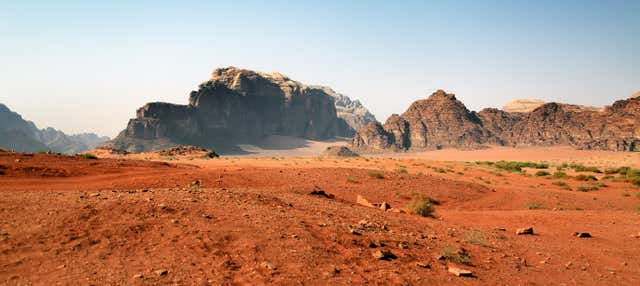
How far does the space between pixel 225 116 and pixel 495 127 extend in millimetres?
97813

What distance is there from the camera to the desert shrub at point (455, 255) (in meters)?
7.75

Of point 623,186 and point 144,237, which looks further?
point 623,186

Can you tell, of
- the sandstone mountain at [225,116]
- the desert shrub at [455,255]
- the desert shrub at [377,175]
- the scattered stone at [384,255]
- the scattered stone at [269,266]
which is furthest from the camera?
A: the sandstone mountain at [225,116]

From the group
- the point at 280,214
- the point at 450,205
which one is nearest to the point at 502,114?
the point at 450,205

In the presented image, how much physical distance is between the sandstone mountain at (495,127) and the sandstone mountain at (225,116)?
2147 inches

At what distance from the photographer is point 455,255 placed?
7.84m

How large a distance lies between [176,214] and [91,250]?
1.89 metres

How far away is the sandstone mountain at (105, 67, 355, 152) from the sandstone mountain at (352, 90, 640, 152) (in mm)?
54534

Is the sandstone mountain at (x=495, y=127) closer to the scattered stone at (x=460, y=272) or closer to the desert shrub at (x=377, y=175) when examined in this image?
the desert shrub at (x=377, y=175)

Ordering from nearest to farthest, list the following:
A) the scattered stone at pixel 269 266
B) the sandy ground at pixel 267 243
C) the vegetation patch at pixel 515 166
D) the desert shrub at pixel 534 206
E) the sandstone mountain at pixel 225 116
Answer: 1. the sandy ground at pixel 267 243
2. the scattered stone at pixel 269 266
3. the desert shrub at pixel 534 206
4. the vegetation patch at pixel 515 166
5. the sandstone mountain at pixel 225 116

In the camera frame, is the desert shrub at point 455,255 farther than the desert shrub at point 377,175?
No

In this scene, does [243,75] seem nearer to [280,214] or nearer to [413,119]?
[413,119]

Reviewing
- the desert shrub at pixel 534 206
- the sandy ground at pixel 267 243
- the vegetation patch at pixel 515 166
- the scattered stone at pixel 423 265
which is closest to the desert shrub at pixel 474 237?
the sandy ground at pixel 267 243

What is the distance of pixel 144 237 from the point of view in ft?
22.1
